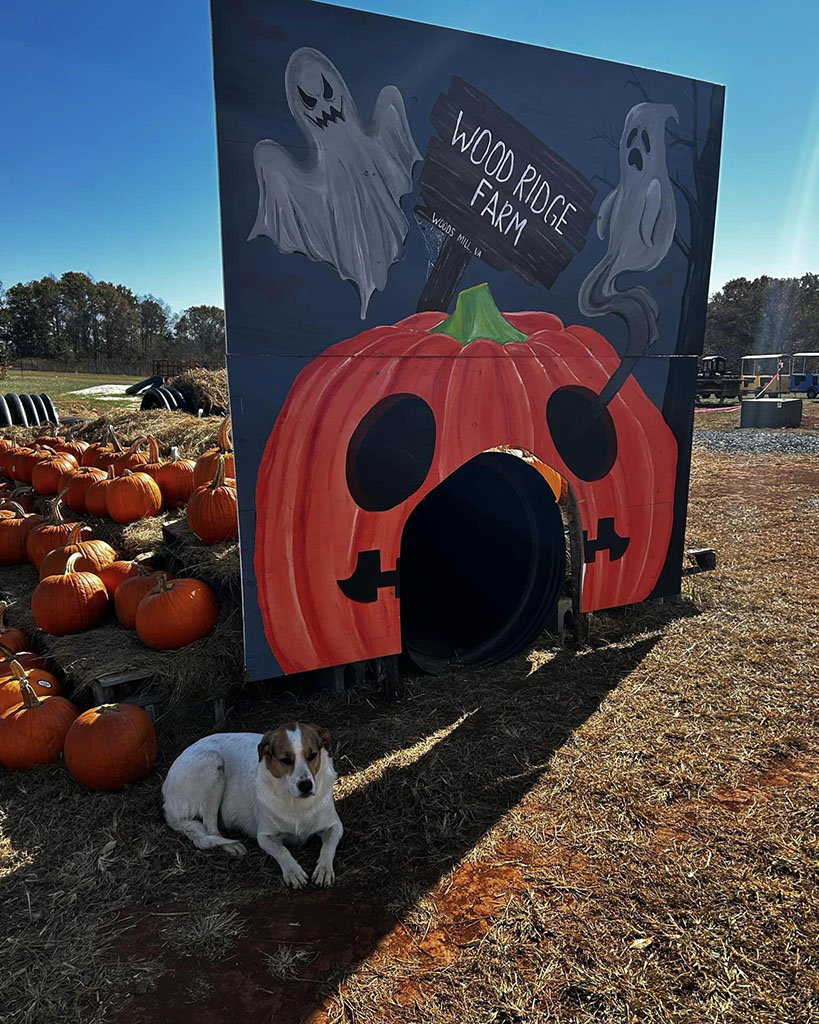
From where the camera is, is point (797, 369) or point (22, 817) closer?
point (22, 817)

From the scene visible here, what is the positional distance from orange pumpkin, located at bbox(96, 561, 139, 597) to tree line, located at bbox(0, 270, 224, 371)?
66353 millimetres

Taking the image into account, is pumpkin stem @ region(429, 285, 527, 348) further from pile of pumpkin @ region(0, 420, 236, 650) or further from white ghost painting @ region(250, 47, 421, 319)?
pile of pumpkin @ region(0, 420, 236, 650)

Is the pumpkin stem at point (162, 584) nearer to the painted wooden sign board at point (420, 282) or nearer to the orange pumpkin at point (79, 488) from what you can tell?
the painted wooden sign board at point (420, 282)

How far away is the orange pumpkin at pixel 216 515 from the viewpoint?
234 inches

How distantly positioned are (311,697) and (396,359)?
2647 millimetres

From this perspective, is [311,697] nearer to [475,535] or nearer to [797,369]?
[475,535]

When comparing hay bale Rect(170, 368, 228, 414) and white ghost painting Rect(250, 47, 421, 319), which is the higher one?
white ghost painting Rect(250, 47, 421, 319)

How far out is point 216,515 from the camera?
5.95 metres

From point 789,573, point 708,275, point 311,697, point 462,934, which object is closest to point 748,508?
point 789,573

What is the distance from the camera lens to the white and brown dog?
11.2ft

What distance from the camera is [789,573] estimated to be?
8211 millimetres

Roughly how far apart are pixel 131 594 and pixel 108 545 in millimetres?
1426

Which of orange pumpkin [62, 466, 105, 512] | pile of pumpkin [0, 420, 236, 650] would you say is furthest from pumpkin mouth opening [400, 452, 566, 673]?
orange pumpkin [62, 466, 105, 512]

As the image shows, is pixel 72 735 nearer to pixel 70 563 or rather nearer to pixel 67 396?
pixel 70 563
